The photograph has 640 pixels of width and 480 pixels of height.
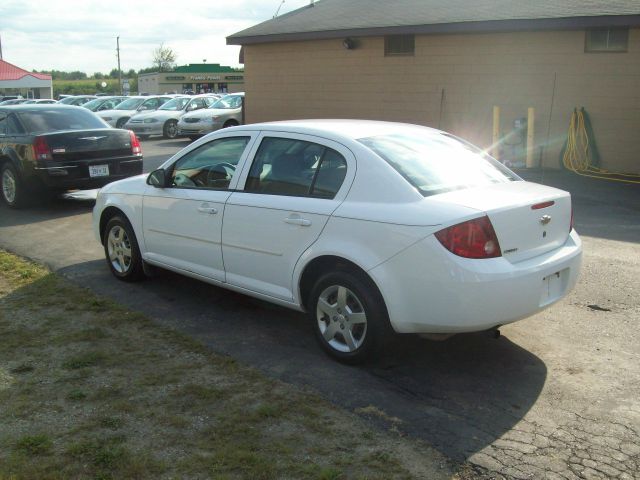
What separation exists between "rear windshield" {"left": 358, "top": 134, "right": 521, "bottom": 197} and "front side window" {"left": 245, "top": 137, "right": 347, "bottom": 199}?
285 mm

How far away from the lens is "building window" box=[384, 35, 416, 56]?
1656 centimetres

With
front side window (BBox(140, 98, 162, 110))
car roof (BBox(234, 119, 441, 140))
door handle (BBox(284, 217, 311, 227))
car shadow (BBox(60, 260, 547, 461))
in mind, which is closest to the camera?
car shadow (BBox(60, 260, 547, 461))

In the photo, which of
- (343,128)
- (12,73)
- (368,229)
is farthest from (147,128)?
(12,73)

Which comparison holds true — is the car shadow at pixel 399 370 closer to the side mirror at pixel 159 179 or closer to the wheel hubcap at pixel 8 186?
the side mirror at pixel 159 179

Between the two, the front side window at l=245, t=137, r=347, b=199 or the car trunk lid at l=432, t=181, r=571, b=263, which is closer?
the car trunk lid at l=432, t=181, r=571, b=263

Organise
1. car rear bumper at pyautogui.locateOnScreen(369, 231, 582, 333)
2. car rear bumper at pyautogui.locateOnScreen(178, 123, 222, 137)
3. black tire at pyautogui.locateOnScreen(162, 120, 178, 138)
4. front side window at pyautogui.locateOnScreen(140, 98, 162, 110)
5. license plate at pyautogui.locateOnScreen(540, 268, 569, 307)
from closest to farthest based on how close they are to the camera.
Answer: car rear bumper at pyautogui.locateOnScreen(369, 231, 582, 333) < license plate at pyautogui.locateOnScreen(540, 268, 569, 307) < car rear bumper at pyautogui.locateOnScreen(178, 123, 222, 137) < black tire at pyautogui.locateOnScreen(162, 120, 178, 138) < front side window at pyautogui.locateOnScreen(140, 98, 162, 110)

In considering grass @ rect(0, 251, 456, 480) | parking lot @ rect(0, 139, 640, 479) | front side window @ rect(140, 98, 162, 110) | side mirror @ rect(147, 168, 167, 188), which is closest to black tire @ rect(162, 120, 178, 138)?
front side window @ rect(140, 98, 162, 110)

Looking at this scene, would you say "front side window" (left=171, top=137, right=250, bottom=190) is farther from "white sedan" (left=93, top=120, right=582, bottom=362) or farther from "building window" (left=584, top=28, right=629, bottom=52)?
"building window" (left=584, top=28, right=629, bottom=52)

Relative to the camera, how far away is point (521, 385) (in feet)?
14.1

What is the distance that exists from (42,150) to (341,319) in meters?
7.09

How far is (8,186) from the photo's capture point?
10.8 metres

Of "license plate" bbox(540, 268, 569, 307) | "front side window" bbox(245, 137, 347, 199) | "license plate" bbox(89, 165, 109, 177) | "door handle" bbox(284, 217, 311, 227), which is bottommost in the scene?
"license plate" bbox(540, 268, 569, 307)

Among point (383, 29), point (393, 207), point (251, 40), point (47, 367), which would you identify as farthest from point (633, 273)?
point (251, 40)

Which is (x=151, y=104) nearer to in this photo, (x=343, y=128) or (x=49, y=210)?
(x=49, y=210)
